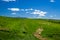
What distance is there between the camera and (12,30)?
4117mm

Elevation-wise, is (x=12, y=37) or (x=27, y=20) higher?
(x=27, y=20)

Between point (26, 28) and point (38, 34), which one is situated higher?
point (26, 28)

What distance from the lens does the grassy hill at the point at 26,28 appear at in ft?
13.4

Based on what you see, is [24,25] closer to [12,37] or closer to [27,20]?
[27,20]

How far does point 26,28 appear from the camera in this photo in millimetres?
4160

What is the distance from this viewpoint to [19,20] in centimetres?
420

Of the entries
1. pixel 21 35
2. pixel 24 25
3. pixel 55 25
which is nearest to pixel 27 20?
pixel 24 25

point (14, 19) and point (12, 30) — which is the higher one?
point (14, 19)

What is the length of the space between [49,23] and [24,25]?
0.62 metres

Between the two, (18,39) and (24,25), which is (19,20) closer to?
(24,25)

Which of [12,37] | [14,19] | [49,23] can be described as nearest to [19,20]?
[14,19]

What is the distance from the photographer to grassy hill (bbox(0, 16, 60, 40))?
4082 mm

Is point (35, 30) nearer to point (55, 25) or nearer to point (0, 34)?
point (55, 25)

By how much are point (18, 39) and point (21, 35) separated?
4.7 inches
